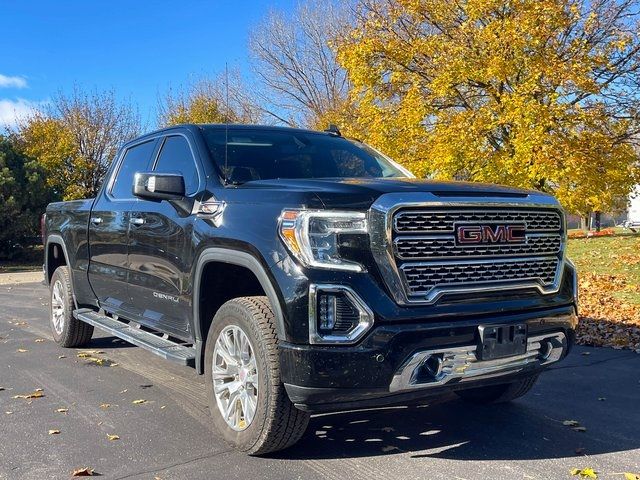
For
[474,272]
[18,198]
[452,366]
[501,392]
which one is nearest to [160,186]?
[474,272]

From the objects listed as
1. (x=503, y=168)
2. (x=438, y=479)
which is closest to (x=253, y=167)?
(x=438, y=479)

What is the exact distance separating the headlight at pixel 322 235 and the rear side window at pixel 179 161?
1.33 m

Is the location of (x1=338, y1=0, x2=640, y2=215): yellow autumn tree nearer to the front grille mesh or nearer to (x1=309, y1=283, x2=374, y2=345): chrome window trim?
the front grille mesh

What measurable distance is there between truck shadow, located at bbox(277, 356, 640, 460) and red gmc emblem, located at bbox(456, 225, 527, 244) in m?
1.30

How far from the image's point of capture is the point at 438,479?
3.38 meters

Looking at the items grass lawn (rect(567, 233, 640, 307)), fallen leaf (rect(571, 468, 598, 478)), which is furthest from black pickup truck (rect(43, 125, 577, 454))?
grass lawn (rect(567, 233, 640, 307))

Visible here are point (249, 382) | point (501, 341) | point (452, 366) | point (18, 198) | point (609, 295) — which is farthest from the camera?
point (18, 198)

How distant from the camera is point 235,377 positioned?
12.5 feet

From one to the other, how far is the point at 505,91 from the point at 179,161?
1083 centimetres

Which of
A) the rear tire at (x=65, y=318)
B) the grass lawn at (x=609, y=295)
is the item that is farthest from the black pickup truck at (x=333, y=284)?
the grass lawn at (x=609, y=295)

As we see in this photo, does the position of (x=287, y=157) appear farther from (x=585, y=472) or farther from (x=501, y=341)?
(x=585, y=472)

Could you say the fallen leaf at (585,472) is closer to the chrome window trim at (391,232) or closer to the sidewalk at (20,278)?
the chrome window trim at (391,232)

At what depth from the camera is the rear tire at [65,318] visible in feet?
22.0

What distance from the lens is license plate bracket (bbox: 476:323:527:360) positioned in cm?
339
